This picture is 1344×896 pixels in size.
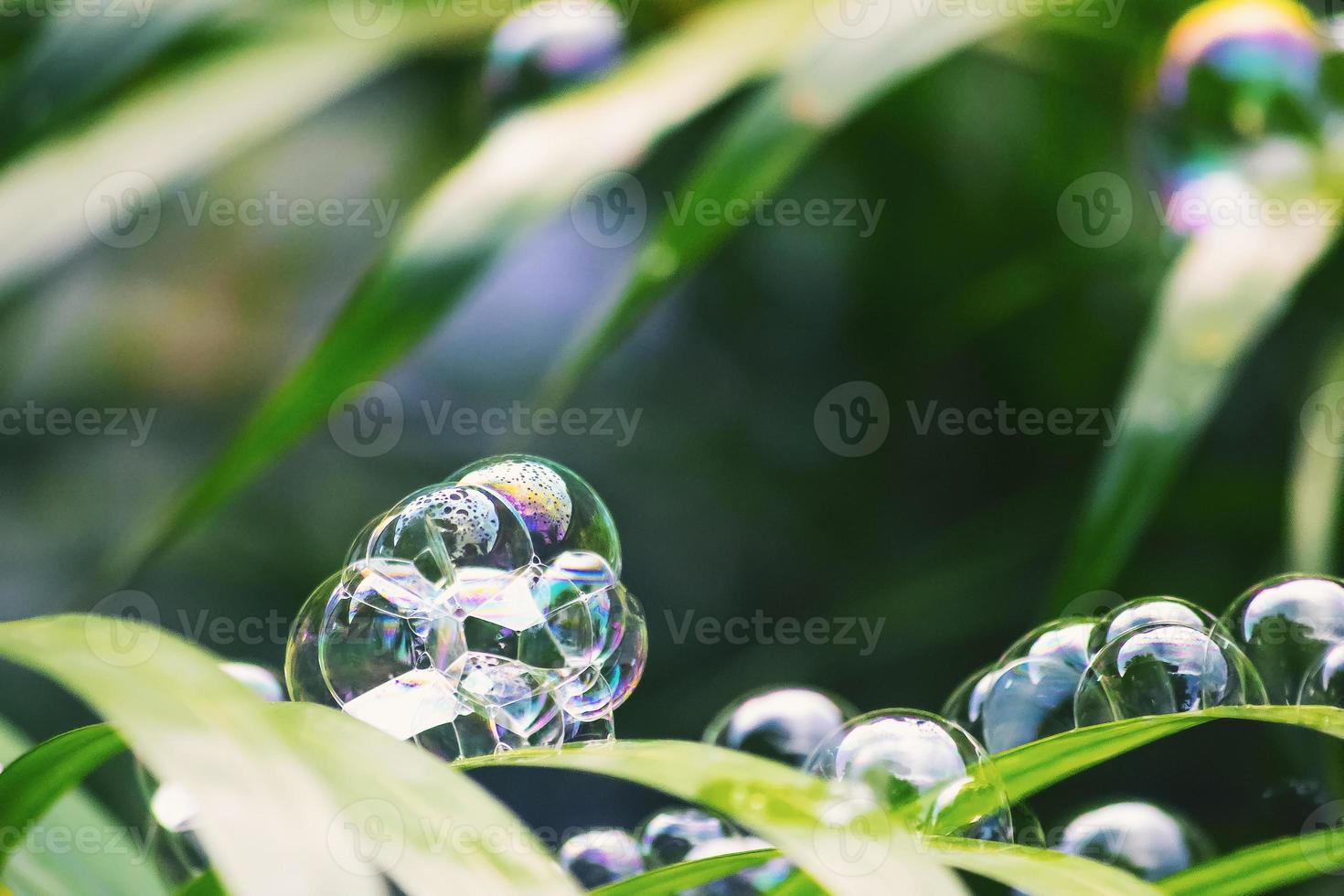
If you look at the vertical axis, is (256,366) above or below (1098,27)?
below

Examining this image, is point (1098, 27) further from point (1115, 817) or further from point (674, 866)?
point (674, 866)

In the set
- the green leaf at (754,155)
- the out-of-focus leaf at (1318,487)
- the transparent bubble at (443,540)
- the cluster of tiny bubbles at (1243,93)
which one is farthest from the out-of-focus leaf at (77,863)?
the cluster of tiny bubbles at (1243,93)

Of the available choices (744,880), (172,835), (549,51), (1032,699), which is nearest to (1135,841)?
(1032,699)

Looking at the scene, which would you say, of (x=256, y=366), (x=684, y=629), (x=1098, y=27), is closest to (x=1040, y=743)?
(x=1098, y=27)

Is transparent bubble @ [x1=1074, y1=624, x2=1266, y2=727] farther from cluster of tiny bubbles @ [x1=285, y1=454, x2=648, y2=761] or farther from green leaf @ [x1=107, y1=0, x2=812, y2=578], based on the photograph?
green leaf @ [x1=107, y1=0, x2=812, y2=578]

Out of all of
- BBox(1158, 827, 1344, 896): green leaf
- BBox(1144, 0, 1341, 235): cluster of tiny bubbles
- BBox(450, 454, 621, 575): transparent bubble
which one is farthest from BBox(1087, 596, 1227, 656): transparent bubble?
BBox(1144, 0, 1341, 235): cluster of tiny bubbles
